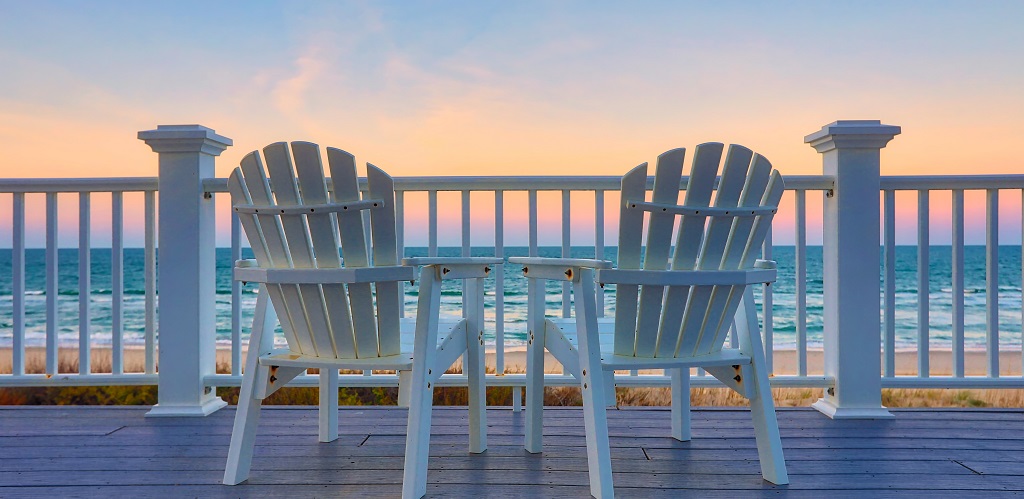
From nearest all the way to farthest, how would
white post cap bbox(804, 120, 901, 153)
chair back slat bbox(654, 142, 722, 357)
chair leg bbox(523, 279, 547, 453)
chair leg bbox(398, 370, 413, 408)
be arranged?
chair back slat bbox(654, 142, 722, 357), chair leg bbox(398, 370, 413, 408), chair leg bbox(523, 279, 547, 453), white post cap bbox(804, 120, 901, 153)

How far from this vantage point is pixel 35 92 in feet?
37.5

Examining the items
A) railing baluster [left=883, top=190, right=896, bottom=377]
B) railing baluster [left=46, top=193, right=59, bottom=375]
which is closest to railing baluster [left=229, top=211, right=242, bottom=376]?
railing baluster [left=46, top=193, right=59, bottom=375]

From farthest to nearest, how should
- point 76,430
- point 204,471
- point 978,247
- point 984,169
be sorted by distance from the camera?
point 978,247 < point 984,169 < point 76,430 < point 204,471

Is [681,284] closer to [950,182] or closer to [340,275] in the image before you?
[340,275]

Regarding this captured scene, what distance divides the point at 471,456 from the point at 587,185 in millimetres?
1202

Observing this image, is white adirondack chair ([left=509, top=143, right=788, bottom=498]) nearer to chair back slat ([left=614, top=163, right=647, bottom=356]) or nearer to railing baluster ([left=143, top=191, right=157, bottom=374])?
chair back slat ([left=614, top=163, right=647, bottom=356])

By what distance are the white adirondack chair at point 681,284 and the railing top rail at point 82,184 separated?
1.84 m

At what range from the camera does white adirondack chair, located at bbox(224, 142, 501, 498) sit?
1722 mm

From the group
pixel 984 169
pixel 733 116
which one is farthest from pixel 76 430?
pixel 984 169

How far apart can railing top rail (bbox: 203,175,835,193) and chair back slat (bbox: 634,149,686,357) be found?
3.05ft

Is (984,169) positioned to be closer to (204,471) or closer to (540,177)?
(540,177)

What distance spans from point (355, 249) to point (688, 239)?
37.2 inches

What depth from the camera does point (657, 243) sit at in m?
1.74

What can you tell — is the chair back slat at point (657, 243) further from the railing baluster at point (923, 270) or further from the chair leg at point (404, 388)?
the railing baluster at point (923, 270)
